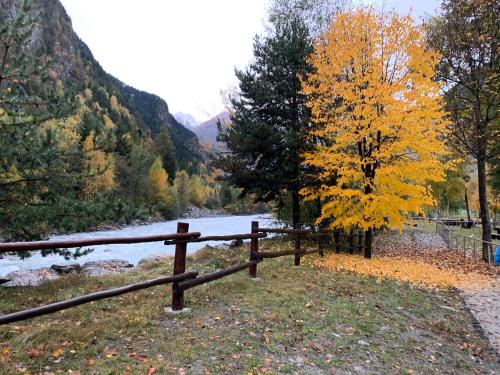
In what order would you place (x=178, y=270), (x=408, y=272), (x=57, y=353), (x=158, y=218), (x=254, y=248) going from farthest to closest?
(x=158, y=218) → (x=408, y=272) → (x=254, y=248) → (x=178, y=270) → (x=57, y=353)

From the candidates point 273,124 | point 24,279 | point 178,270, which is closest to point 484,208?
point 273,124

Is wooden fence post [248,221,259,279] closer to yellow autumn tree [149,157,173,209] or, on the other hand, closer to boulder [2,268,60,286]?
boulder [2,268,60,286]

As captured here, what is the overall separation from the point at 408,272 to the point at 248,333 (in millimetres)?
7494

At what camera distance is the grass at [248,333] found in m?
4.02

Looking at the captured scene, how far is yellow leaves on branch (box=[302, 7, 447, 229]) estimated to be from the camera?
1123 centimetres

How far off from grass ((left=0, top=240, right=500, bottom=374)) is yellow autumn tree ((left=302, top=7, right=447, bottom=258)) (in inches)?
161

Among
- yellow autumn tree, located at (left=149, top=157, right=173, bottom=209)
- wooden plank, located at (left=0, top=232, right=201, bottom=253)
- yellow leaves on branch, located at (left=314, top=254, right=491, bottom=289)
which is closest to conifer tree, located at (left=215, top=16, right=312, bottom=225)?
yellow leaves on branch, located at (left=314, top=254, right=491, bottom=289)

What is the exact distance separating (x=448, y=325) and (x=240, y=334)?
13.6 feet

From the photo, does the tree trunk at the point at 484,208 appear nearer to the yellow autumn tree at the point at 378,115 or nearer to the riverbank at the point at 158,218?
the yellow autumn tree at the point at 378,115

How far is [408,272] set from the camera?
10.8 metres

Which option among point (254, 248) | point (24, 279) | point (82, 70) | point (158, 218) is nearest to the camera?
point (254, 248)

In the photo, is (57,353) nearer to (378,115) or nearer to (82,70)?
(378,115)

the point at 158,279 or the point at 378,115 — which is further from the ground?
the point at 378,115

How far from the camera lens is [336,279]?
8977 mm
